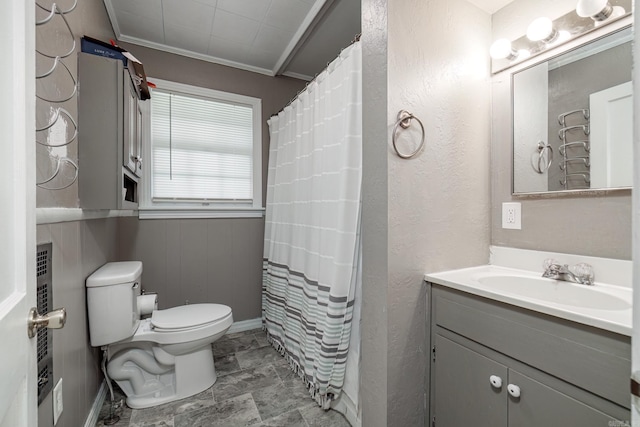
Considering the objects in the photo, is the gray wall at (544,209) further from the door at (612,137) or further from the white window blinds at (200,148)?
the white window blinds at (200,148)

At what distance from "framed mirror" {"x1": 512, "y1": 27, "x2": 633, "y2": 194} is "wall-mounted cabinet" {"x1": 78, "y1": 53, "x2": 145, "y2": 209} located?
1.96m

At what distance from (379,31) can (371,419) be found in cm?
166

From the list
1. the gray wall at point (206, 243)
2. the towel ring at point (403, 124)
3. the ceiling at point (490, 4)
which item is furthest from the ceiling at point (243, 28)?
the towel ring at point (403, 124)

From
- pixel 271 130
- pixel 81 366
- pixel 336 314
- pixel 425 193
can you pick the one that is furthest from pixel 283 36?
pixel 81 366

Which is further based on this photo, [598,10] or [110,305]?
[110,305]

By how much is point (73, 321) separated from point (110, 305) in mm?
220

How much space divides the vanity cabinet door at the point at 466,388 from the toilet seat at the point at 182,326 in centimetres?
130

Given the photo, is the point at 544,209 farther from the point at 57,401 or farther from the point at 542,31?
the point at 57,401

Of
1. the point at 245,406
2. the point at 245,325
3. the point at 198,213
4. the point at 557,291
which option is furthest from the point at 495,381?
the point at 198,213

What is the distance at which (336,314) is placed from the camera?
59.4 inches

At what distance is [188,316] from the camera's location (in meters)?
1.81

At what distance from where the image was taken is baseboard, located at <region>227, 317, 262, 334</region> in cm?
257

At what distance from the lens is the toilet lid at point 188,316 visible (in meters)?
1.68

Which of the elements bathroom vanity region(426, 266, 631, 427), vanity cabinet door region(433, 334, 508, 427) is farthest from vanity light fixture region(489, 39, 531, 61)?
vanity cabinet door region(433, 334, 508, 427)
